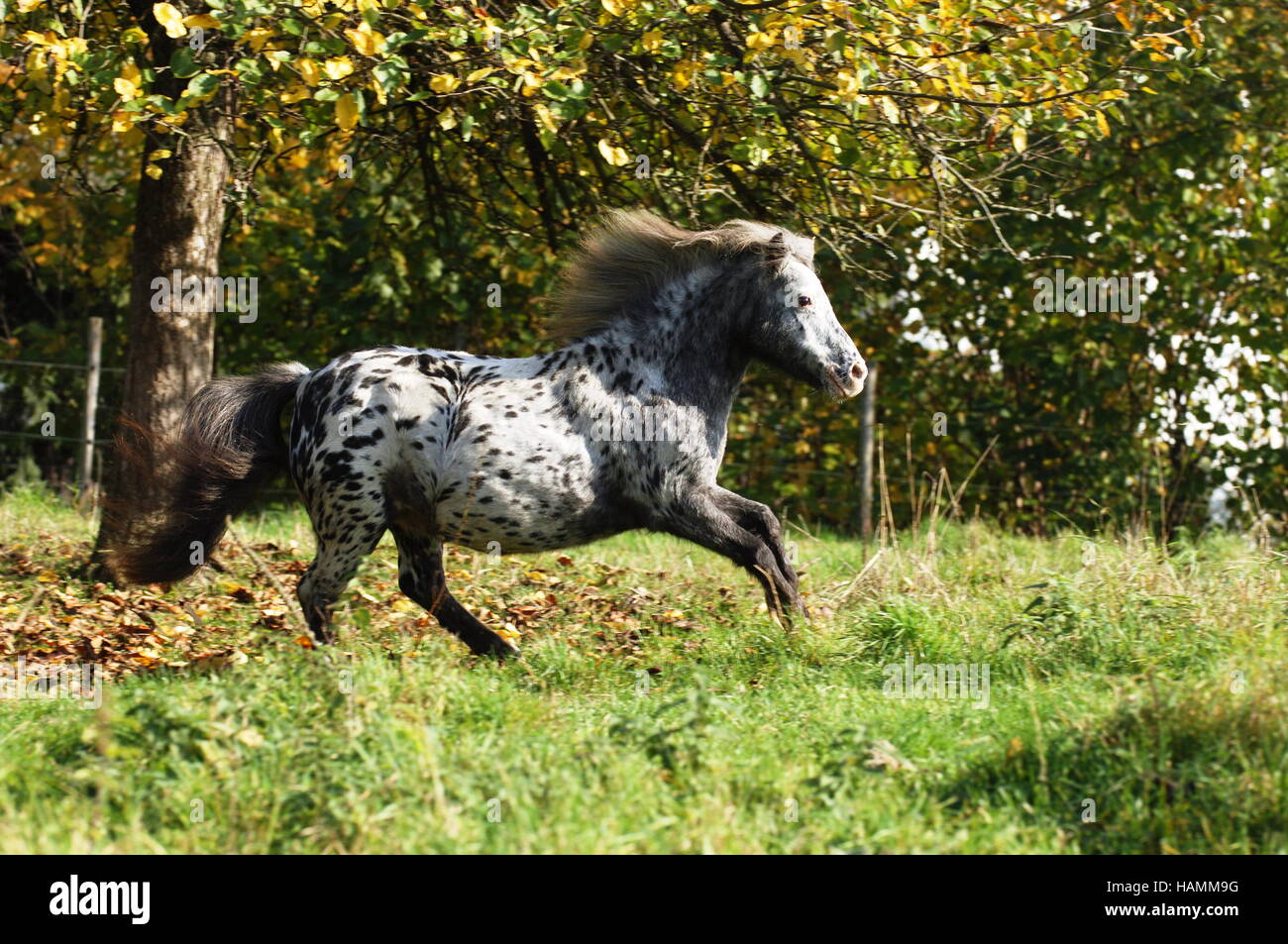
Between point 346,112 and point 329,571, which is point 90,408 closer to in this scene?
point 329,571

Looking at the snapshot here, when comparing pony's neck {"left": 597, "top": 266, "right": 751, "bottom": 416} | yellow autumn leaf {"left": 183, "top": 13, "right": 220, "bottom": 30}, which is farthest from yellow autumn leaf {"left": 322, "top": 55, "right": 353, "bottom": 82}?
pony's neck {"left": 597, "top": 266, "right": 751, "bottom": 416}

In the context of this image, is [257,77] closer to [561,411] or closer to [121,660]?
[561,411]

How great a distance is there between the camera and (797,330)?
6.37m

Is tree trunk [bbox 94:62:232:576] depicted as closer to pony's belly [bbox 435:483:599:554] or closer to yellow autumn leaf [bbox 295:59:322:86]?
yellow autumn leaf [bbox 295:59:322:86]

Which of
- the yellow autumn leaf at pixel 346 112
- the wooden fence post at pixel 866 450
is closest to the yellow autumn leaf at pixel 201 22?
the yellow autumn leaf at pixel 346 112

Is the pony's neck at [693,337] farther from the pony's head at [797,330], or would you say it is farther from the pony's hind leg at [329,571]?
the pony's hind leg at [329,571]

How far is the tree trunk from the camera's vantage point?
311 inches

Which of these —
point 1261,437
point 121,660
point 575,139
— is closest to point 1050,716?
point 121,660

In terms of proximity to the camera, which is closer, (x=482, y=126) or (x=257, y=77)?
(x=257, y=77)

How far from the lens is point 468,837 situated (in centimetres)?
365

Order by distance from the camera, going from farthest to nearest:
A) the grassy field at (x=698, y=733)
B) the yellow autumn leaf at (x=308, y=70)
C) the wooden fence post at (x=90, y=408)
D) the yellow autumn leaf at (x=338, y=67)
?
the wooden fence post at (x=90, y=408) → the yellow autumn leaf at (x=308, y=70) → the yellow autumn leaf at (x=338, y=67) → the grassy field at (x=698, y=733)

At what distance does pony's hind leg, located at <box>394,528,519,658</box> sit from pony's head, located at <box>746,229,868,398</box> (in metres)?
1.87

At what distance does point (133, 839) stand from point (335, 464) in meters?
2.52

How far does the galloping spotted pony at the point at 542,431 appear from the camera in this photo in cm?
596
